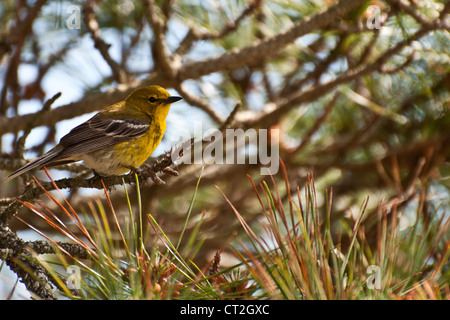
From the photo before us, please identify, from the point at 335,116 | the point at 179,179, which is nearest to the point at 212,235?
the point at 179,179

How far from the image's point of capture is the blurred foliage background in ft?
9.42

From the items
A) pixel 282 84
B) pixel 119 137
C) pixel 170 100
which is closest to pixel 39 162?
pixel 119 137

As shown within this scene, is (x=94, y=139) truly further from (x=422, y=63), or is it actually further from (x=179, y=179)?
(x=422, y=63)

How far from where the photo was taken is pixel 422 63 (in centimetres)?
334

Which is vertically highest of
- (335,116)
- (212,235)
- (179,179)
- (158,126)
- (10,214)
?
(335,116)

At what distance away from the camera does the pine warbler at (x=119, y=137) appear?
266 centimetres

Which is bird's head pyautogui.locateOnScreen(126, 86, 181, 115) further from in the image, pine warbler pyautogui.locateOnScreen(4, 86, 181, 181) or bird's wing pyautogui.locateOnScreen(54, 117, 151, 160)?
bird's wing pyautogui.locateOnScreen(54, 117, 151, 160)

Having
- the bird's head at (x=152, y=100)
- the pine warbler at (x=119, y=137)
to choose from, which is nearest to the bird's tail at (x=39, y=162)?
the pine warbler at (x=119, y=137)

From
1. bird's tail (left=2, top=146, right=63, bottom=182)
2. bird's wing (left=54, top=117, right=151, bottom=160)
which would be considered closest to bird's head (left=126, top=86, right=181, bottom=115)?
bird's wing (left=54, top=117, right=151, bottom=160)

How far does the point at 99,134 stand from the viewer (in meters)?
2.85

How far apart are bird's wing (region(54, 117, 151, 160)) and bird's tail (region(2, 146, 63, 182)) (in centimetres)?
3

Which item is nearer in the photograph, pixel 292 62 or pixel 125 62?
pixel 125 62

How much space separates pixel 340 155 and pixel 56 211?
2.07 meters

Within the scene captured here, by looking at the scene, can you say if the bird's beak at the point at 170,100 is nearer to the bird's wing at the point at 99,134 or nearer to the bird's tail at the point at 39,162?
the bird's wing at the point at 99,134
